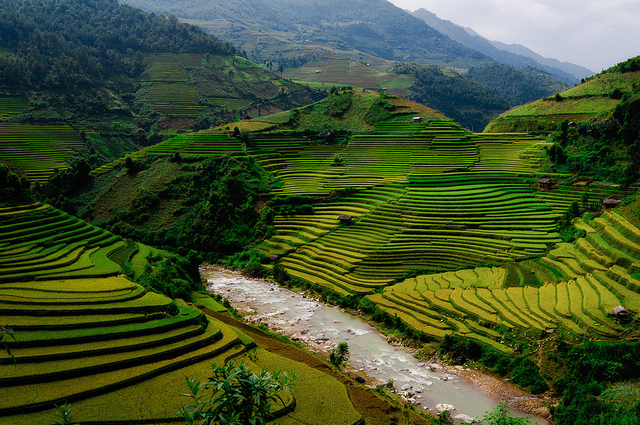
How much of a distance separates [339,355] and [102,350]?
41.9 feet

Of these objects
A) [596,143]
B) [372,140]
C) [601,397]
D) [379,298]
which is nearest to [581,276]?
[601,397]

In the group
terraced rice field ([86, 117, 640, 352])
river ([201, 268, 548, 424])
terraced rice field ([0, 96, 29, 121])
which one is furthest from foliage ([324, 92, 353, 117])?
terraced rice field ([0, 96, 29, 121])

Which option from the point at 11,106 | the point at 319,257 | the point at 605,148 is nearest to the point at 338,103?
the point at 605,148

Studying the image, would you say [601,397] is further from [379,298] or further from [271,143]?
[271,143]

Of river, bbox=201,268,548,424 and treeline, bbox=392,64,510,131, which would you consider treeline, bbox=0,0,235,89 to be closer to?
treeline, bbox=392,64,510,131

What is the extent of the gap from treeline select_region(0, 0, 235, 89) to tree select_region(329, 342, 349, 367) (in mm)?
87161

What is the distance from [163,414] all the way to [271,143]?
48609 millimetres

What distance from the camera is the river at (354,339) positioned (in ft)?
70.2

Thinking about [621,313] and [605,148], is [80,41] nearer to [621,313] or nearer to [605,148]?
[605,148]

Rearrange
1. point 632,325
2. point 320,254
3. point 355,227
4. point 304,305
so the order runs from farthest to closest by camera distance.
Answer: point 355,227
point 320,254
point 304,305
point 632,325

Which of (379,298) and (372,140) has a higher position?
(372,140)

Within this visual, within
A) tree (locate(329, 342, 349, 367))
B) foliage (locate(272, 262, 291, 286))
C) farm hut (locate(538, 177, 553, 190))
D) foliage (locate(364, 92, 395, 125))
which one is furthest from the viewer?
foliage (locate(364, 92, 395, 125))

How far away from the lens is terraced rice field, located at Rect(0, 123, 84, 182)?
57.2 m

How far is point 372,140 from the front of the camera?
204 ft
